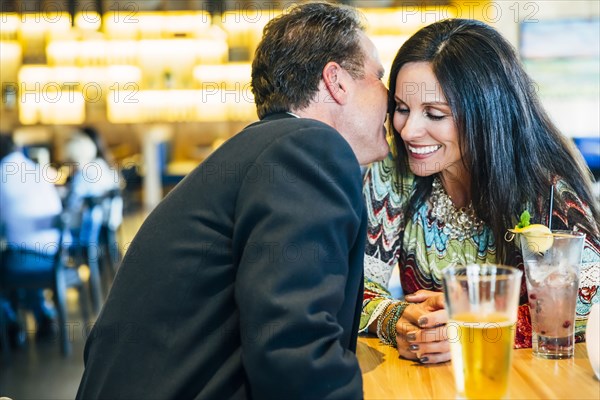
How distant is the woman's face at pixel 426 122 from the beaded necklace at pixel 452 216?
0.12 metres

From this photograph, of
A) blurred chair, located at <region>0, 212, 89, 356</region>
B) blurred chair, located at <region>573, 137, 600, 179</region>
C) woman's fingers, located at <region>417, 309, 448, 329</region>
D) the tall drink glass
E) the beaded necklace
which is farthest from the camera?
blurred chair, located at <region>573, 137, 600, 179</region>

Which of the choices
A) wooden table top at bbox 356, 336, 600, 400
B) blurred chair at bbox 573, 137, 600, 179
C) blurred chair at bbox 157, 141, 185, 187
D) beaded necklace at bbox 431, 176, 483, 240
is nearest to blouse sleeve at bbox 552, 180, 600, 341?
wooden table top at bbox 356, 336, 600, 400

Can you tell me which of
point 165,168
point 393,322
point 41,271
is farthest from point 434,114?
point 165,168

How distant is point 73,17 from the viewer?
891 centimetres

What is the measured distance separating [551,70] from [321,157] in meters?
7.80

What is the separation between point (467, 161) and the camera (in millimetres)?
1937

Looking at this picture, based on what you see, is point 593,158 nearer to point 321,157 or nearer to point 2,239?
point 2,239

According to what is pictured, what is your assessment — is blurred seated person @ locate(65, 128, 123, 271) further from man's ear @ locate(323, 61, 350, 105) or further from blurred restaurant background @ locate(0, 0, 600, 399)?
man's ear @ locate(323, 61, 350, 105)

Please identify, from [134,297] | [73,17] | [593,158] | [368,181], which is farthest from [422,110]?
[73,17]

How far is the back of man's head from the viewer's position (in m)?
1.62

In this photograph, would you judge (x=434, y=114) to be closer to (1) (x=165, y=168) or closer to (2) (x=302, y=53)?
(2) (x=302, y=53)

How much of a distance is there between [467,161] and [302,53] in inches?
21.5

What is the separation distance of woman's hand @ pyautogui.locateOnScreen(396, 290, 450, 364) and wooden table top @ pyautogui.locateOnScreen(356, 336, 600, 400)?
19 millimetres

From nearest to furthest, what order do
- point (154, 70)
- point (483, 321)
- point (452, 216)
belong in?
1. point (483, 321)
2. point (452, 216)
3. point (154, 70)
